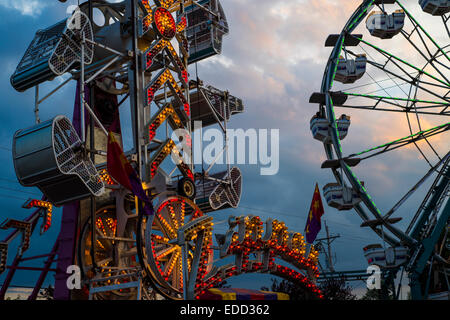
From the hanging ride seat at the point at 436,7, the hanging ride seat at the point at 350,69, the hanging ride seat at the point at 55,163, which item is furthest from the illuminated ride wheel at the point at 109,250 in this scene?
the hanging ride seat at the point at 436,7

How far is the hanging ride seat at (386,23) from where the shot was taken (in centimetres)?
2761

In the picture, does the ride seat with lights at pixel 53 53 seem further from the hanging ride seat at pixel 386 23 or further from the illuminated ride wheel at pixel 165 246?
the hanging ride seat at pixel 386 23

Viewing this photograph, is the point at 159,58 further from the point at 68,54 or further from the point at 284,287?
the point at 284,287

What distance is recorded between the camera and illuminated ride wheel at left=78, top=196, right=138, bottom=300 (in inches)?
833

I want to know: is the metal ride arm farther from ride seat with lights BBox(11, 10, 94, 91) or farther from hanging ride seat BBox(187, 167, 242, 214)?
ride seat with lights BBox(11, 10, 94, 91)

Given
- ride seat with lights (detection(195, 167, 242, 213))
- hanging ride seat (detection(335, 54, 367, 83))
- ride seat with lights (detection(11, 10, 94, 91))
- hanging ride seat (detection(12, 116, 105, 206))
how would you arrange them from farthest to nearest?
hanging ride seat (detection(335, 54, 367, 83)), ride seat with lights (detection(195, 167, 242, 213)), ride seat with lights (detection(11, 10, 94, 91)), hanging ride seat (detection(12, 116, 105, 206))

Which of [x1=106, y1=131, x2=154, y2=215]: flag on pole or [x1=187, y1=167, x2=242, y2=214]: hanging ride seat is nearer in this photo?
[x1=106, y1=131, x2=154, y2=215]: flag on pole

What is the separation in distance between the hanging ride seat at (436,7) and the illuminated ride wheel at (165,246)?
46.4 feet

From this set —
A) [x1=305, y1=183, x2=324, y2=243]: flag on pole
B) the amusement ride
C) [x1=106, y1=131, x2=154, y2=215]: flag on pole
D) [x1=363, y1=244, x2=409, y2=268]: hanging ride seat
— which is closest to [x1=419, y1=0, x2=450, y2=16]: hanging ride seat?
the amusement ride

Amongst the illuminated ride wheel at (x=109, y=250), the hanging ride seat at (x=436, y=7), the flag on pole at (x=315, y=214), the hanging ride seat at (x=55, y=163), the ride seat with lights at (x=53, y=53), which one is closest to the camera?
the hanging ride seat at (x=55, y=163)

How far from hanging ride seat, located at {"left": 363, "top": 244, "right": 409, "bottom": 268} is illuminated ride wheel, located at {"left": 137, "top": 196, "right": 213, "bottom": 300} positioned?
7643mm

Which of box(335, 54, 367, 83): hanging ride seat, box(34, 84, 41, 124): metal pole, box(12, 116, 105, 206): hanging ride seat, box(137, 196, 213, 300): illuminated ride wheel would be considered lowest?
box(137, 196, 213, 300): illuminated ride wheel

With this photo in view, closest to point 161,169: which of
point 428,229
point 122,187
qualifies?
point 122,187
